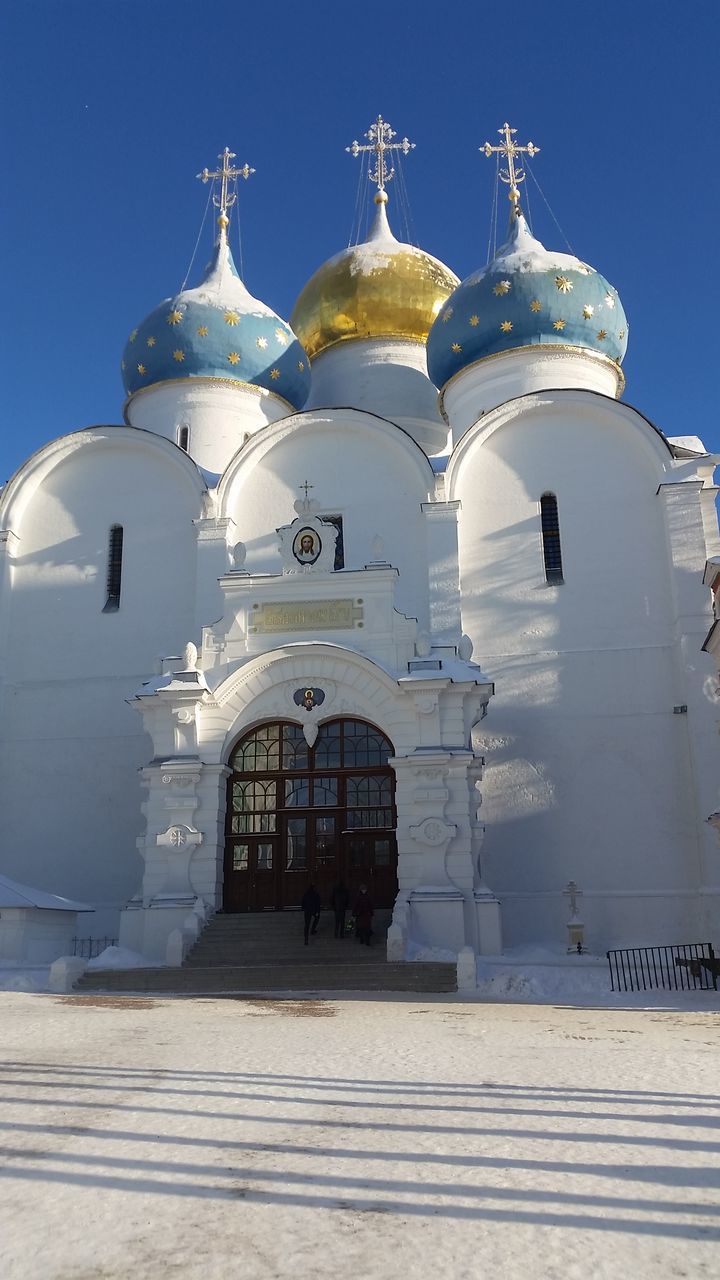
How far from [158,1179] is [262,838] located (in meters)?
11.4

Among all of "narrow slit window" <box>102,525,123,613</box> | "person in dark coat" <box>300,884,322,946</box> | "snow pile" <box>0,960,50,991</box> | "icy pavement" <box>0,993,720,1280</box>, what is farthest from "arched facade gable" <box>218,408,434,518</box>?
"icy pavement" <box>0,993,720,1280</box>

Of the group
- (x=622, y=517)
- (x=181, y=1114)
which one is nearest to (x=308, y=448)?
(x=622, y=517)

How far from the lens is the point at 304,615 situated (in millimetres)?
15172

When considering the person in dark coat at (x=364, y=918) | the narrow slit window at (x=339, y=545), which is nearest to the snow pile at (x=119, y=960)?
the person in dark coat at (x=364, y=918)

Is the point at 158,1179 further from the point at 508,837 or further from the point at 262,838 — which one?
the point at 508,837

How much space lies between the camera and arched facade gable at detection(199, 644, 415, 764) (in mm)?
14633

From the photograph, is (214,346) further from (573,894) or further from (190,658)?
(573,894)

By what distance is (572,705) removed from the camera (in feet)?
54.1

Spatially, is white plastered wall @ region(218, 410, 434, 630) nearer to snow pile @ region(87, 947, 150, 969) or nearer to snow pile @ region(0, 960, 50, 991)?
snow pile @ region(87, 947, 150, 969)

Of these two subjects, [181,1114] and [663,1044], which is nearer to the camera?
[181,1114]

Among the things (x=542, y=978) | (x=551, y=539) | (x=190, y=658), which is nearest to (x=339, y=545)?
(x=551, y=539)

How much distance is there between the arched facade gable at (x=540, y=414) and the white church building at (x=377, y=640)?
6 centimetres

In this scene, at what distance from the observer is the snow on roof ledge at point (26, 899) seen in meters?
13.5

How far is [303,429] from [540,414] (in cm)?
403
